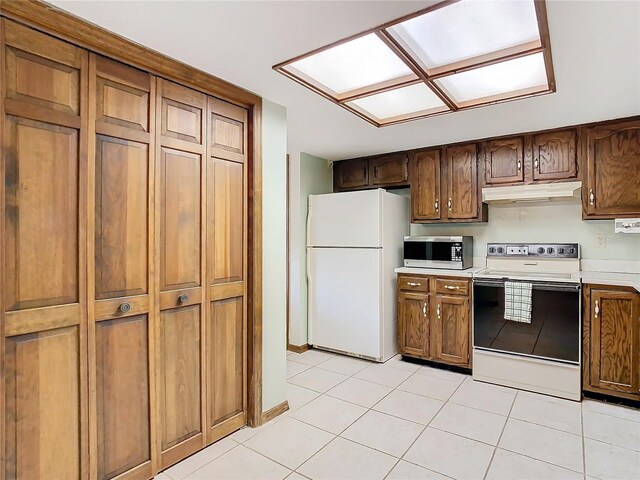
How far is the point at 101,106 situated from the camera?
1705mm

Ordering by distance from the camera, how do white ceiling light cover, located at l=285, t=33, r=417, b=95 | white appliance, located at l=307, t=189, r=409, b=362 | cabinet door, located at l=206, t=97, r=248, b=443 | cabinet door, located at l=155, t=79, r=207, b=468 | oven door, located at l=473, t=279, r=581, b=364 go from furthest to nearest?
white appliance, located at l=307, t=189, r=409, b=362, oven door, located at l=473, t=279, r=581, b=364, cabinet door, located at l=206, t=97, r=248, b=443, cabinet door, located at l=155, t=79, r=207, b=468, white ceiling light cover, located at l=285, t=33, r=417, b=95

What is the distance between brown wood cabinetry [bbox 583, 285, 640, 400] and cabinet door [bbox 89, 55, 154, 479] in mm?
3065

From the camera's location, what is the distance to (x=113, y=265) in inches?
69.1

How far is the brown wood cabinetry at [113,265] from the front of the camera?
1.46 m

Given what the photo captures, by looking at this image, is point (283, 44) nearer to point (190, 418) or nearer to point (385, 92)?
point (385, 92)

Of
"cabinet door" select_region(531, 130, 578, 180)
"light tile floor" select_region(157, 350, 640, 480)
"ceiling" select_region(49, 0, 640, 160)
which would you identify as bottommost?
"light tile floor" select_region(157, 350, 640, 480)

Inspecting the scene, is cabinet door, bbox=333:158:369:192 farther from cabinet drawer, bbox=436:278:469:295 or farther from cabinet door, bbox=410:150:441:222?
cabinet drawer, bbox=436:278:469:295

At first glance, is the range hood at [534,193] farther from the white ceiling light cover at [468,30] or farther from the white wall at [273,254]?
the white wall at [273,254]

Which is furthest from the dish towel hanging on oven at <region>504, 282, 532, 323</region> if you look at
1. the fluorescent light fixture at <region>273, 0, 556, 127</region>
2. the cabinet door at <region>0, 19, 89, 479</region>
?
the cabinet door at <region>0, 19, 89, 479</region>

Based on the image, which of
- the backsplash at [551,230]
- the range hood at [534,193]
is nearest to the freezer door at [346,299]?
the backsplash at [551,230]

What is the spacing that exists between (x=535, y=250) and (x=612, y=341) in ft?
3.16

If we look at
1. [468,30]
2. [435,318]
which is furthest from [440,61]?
[435,318]

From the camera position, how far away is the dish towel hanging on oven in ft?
9.64

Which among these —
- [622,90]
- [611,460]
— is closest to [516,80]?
[622,90]
